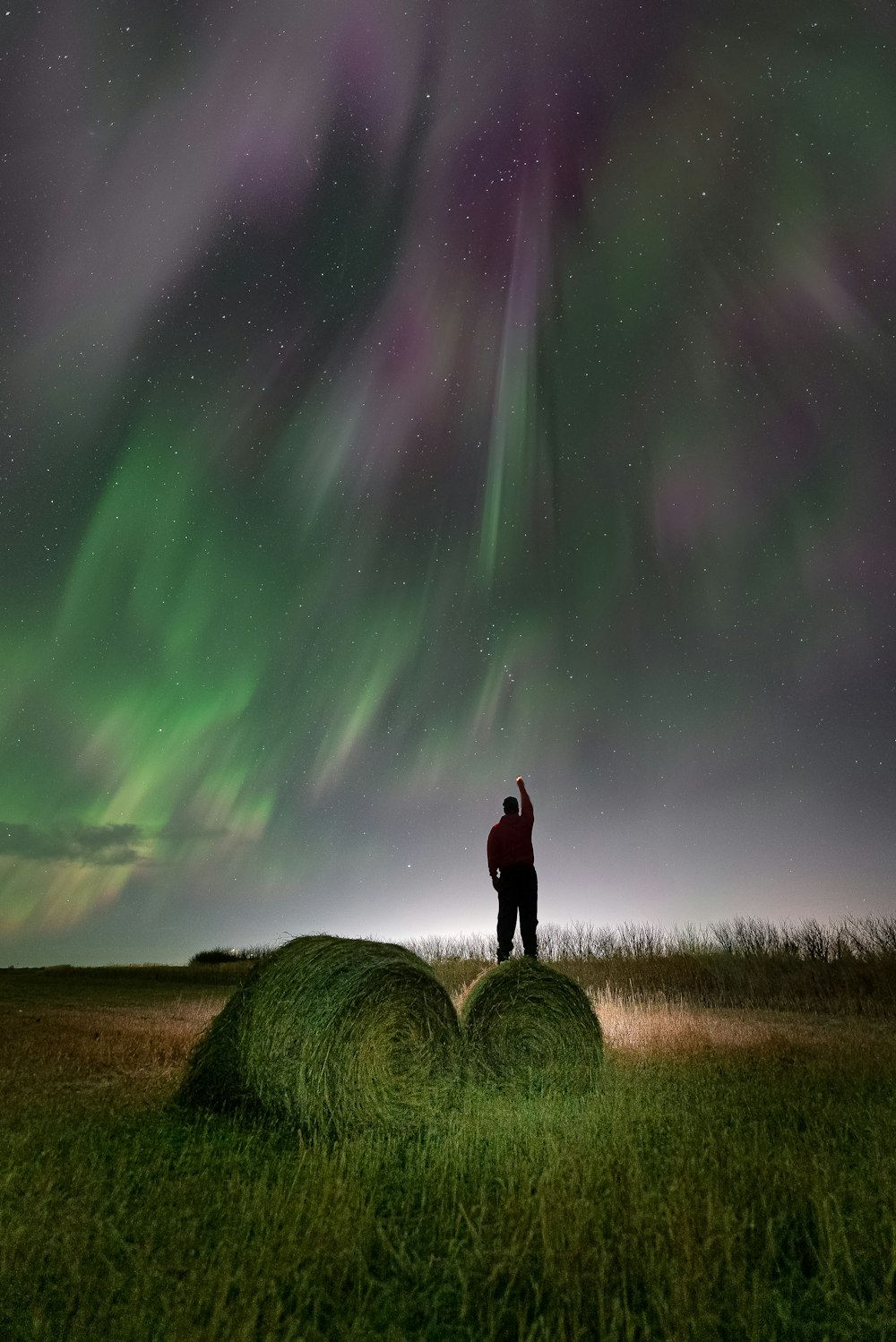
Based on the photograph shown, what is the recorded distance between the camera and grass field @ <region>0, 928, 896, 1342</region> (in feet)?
13.0

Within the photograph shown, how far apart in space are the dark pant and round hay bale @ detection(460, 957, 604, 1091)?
12.8 ft

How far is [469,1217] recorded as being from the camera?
4945 millimetres

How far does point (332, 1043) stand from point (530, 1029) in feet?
9.67

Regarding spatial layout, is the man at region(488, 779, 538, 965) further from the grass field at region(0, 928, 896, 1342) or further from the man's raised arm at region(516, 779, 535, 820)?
the grass field at region(0, 928, 896, 1342)

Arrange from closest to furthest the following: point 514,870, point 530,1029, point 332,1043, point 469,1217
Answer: point 469,1217 → point 332,1043 → point 530,1029 → point 514,870

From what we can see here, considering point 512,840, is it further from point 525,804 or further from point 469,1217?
point 469,1217

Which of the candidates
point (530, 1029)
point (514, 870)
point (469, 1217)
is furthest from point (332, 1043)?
point (514, 870)

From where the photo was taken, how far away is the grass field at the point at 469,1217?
3.95 metres

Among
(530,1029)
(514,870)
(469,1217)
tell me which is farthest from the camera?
(514,870)

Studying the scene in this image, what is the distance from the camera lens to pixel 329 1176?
19.3ft

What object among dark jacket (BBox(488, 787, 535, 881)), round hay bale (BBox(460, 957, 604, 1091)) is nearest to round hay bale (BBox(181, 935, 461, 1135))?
round hay bale (BBox(460, 957, 604, 1091))

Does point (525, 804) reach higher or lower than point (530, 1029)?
higher

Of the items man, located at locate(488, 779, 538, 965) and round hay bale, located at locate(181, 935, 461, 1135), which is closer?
round hay bale, located at locate(181, 935, 461, 1135)

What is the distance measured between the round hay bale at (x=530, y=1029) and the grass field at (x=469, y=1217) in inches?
24.4
